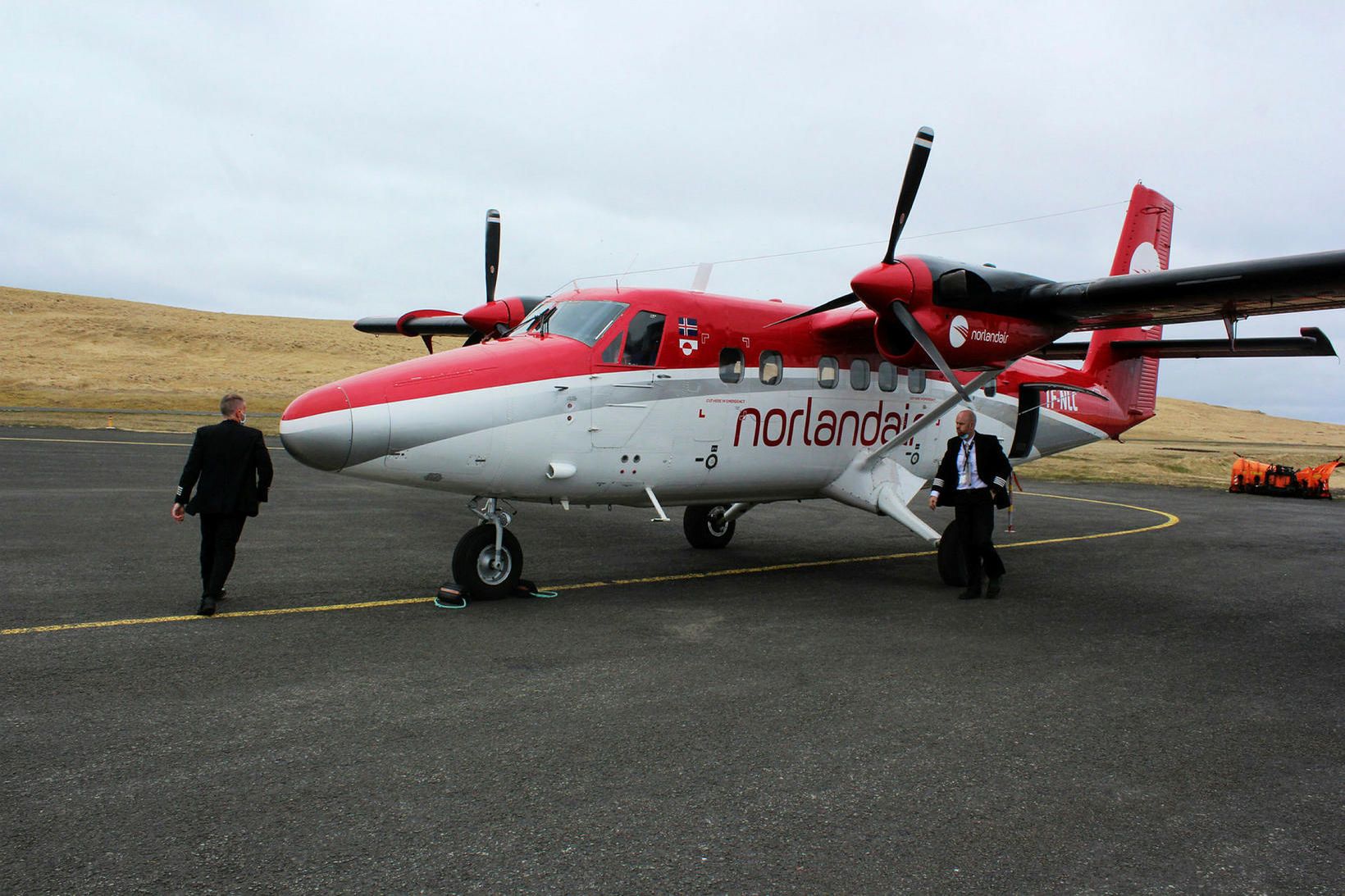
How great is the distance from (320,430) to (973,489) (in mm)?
6509

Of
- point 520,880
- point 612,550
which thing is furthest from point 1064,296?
point 520,880

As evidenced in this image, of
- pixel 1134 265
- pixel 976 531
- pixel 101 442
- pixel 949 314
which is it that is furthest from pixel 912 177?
pixel 101 442

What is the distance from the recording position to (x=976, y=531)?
9141 mm

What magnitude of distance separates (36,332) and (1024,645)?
250 ft

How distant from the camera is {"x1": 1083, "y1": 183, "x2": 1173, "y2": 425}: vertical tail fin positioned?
14.2 metres

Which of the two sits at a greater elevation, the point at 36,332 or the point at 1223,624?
the point at 36,332

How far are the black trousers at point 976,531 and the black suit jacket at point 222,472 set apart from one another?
6.90 m

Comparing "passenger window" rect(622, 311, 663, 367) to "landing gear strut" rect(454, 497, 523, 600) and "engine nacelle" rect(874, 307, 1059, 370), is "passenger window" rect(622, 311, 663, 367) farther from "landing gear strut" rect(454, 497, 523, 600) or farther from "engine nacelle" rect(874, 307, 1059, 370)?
"engine nacelle" rect(874, 307, 1059, 370)

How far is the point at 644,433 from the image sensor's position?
8.97 metres

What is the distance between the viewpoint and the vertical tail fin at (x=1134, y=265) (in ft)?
46.5

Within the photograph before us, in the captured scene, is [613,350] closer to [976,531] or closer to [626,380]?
[626,380]

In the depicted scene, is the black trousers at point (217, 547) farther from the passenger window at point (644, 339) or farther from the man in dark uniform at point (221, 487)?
the passenger window at point (644, 339)

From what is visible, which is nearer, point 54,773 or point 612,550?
point 54,773

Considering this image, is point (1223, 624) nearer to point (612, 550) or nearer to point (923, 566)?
point (923, 566)
